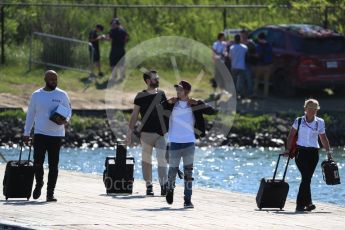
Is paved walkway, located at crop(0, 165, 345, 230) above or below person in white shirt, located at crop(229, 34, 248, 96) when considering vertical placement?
below

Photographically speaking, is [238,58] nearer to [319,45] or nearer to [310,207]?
[319,45]

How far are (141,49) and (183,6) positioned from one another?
2.02 m

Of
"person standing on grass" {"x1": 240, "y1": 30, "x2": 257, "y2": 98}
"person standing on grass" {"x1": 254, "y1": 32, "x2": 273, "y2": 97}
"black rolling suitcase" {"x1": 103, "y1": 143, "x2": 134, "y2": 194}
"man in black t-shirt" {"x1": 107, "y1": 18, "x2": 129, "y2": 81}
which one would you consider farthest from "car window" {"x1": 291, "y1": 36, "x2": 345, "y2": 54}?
"black rolling suitcase" {"x1": 103, "y1": 143, "x2": 134, "y2": 194}

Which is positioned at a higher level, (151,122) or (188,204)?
(151,122)

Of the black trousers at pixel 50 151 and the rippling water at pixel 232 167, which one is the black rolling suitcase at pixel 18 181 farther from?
the rippling water at pixel 232 167

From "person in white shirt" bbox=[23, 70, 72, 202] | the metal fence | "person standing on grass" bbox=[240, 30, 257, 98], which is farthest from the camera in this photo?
the metal fence

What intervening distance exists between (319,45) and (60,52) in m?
6.77

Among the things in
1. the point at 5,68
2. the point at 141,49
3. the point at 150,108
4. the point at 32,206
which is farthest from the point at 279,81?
the point at 32,206

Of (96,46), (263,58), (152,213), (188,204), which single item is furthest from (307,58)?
(152,213)

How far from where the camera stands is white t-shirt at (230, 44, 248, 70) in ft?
110

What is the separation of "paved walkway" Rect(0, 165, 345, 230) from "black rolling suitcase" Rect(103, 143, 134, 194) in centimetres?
19

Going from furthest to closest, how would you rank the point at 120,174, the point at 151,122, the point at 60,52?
the point at 60,52, the point at 120,174, the point at 151,122

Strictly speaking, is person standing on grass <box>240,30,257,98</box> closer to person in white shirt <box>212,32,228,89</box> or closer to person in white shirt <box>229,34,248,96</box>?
person in white shirt <box>229,34,248,96</box>

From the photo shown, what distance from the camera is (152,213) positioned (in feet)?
54.0
